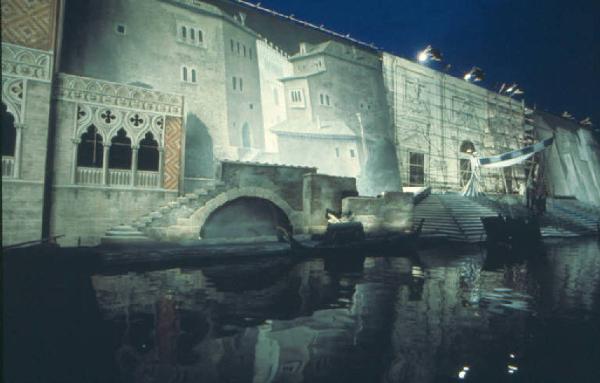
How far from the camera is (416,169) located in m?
30.2

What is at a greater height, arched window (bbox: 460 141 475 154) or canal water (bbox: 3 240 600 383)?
arched window (bbox: 460 141 475 154)

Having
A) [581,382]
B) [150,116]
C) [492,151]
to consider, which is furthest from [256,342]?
[492,151]

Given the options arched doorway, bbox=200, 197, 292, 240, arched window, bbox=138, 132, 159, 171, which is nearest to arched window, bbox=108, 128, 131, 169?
arched window, bbox=138, 132, 159, 171

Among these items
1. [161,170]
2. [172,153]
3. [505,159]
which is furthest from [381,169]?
[161,170]

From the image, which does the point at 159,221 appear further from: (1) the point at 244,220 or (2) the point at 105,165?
(1) the point at 244,220

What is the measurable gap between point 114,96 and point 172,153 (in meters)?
3.38

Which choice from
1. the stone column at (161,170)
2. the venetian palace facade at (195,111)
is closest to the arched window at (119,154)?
the venetian palace facade at (195,111)

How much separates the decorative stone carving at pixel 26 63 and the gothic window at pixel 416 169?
25478mm

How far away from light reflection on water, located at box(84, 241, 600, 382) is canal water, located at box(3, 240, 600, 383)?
0.02 m

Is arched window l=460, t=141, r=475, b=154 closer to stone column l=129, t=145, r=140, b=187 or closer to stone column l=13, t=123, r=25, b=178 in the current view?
stone column l=129, t=145, r=140, b=187

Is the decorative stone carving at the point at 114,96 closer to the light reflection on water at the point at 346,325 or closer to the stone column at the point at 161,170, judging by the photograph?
the stone column at the point at 161,170

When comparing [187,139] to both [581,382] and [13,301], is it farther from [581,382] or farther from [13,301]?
[581,382]

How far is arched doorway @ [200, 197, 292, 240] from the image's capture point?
16.3m

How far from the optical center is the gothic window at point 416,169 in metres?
29.8
